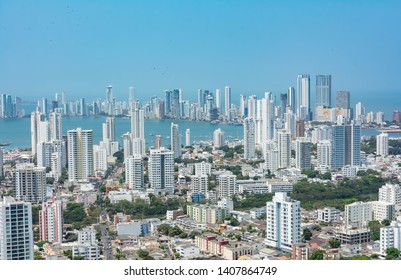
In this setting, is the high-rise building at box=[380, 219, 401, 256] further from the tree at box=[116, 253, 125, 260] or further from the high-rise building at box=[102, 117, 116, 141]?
the high-rise building at box=[102, 117, 116, 141]

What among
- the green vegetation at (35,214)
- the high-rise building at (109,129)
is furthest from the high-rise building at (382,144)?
the green vegetation at (35,214)

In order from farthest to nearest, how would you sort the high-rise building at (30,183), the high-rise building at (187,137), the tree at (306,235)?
the high-rise building at (187,137) < the high-rise building at (30,183) < the tree at (306,235)

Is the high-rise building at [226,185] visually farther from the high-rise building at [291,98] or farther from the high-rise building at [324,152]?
the high-rise building at [324,152]

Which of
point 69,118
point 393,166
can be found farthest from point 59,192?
point 393,166

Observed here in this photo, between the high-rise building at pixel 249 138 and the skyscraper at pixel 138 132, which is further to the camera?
the high-rise building at pixel 249 138

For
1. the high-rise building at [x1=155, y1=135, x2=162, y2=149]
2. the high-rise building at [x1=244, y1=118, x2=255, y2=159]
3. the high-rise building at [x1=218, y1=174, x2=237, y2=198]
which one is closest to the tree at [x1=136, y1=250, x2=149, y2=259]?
the high-rise building at [x1=218, y1=174, x2=237, y2=198]

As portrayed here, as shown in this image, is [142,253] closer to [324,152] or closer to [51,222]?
[51,222]

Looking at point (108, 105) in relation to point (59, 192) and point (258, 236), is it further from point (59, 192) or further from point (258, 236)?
point (258, 236)
